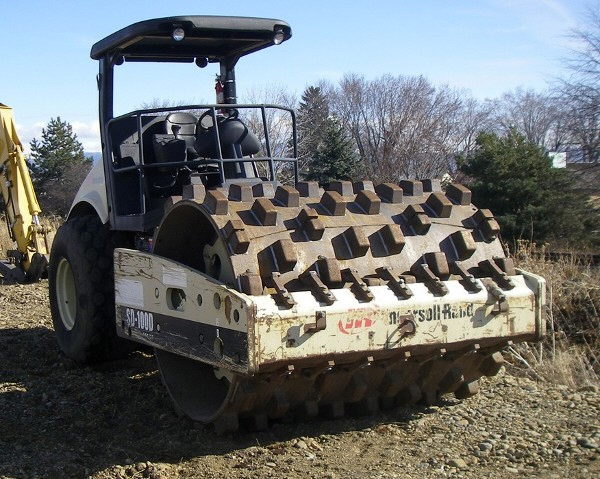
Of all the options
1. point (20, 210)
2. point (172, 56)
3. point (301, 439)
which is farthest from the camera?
point (20, 210)

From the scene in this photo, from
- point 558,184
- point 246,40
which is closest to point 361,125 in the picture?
point 558,184

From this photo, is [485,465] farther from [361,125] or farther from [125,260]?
[361,125]

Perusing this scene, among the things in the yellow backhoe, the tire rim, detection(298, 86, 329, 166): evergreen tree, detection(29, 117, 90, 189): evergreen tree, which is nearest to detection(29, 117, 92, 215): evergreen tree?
detection(29, 117, 90, 189): evergreen tree

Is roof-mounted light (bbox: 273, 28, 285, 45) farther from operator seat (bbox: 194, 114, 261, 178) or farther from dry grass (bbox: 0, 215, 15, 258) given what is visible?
dry grass (bbox: 0, 215, 15, 258)

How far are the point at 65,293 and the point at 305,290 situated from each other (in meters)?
3.45

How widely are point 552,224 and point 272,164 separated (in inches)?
865

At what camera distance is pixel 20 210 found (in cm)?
1188

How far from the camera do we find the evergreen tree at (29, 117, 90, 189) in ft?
142

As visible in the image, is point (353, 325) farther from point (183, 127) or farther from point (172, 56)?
point (172, 56)

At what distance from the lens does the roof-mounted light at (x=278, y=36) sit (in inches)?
239

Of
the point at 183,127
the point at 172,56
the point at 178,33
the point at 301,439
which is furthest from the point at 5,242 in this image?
the point at 301,439

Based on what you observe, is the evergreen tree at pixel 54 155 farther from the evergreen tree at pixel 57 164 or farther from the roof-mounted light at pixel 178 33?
the roof-mounted light at pixel 178 33

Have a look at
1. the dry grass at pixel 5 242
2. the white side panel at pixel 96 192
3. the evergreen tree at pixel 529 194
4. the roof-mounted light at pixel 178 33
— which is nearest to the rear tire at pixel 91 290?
the white side panel at pixel 96 192

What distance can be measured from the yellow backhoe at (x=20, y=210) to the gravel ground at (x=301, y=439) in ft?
20.2
